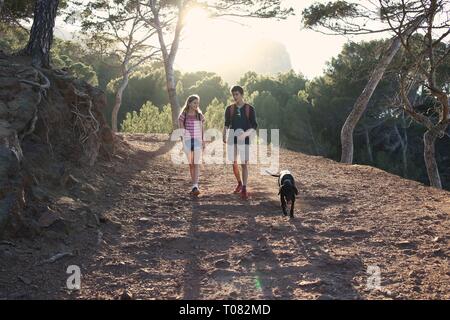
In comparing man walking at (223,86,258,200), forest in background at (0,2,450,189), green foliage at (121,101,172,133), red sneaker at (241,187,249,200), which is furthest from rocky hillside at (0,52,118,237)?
forest in background at (0,2,450,189)

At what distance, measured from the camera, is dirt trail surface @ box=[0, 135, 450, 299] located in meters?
3.50

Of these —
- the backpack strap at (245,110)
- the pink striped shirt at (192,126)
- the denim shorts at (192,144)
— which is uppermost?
the backpack strap at (245,110)

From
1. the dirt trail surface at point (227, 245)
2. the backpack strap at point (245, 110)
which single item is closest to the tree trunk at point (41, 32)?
the dirt trail surface at point (227, 245)

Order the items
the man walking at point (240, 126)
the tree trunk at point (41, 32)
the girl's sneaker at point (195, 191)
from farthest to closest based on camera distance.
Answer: the tree trunk at point (41, 32) → the girl's sneaker at point (195, 191) → the man walking at point (240, 126)

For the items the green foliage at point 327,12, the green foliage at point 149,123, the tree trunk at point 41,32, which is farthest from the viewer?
the green foliage at point 149,123

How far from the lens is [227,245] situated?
180 inches

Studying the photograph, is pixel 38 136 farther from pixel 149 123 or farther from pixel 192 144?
pixel 149 123

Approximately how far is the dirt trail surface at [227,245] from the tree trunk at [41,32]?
6.52 feet

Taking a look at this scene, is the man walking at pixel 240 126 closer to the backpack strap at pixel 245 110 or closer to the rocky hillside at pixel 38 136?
the backpack strap at pixel 245 110

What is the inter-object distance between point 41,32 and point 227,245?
4641 millimetres

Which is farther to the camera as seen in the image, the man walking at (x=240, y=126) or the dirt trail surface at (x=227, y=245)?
the man walking at (x=240, y=126)

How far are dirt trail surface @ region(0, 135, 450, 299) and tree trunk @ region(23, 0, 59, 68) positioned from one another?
1.99 meters

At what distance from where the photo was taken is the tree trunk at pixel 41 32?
680 cm
